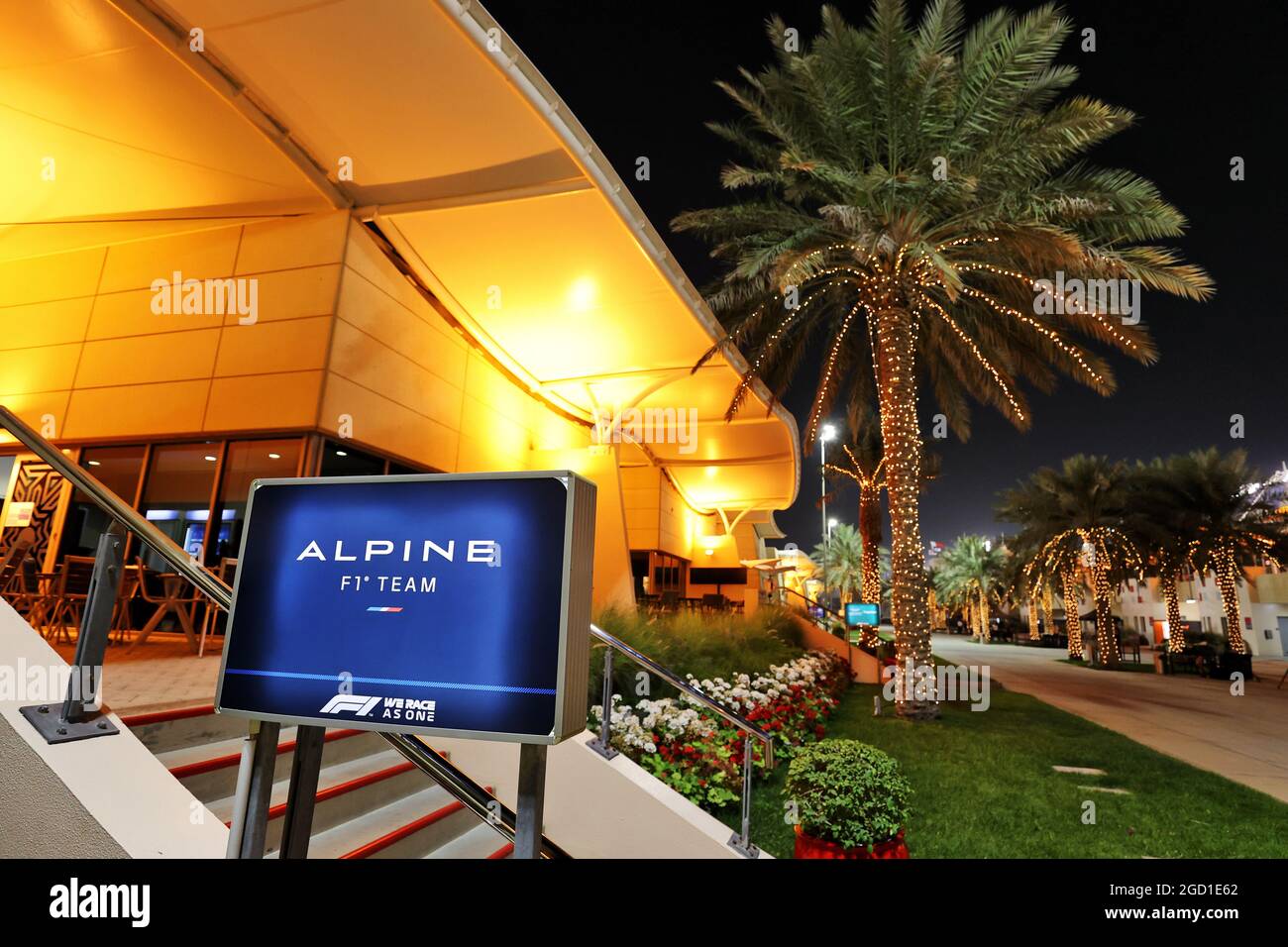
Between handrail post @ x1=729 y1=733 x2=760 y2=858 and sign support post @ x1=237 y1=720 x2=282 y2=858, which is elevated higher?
sign support post @ x1=237 y1=720 x2=282 y2=858

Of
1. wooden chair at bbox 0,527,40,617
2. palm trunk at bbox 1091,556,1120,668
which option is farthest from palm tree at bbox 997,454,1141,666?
wooden chair at bbox 0,527,40,617

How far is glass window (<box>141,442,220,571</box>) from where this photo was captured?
31.2ft

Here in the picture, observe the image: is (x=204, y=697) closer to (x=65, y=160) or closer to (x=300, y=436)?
(x=300, y=436)

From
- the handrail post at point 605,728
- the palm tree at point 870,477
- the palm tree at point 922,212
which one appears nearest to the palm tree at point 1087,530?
the palm tree at point 870,477

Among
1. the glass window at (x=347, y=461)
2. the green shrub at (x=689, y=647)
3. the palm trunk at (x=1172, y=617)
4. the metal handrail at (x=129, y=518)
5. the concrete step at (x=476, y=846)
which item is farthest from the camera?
Answer: the palm trunk at (x=1172, y=617)

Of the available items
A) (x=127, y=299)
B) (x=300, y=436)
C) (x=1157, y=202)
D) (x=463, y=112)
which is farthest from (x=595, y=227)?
(x=1157, y=202)

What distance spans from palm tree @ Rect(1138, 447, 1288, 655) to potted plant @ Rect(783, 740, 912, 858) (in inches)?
1258

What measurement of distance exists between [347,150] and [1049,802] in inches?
474

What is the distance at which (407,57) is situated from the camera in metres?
6.83

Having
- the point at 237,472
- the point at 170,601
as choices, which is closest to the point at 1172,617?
the point at 237,472

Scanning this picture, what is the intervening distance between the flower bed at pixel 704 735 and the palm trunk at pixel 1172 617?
93.8ft

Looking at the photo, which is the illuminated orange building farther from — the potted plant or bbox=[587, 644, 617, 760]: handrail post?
the potted plant

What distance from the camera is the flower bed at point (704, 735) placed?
257 inches

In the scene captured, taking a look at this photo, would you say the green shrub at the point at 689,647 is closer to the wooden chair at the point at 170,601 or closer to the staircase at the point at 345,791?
the staircase at the point at 345,791
